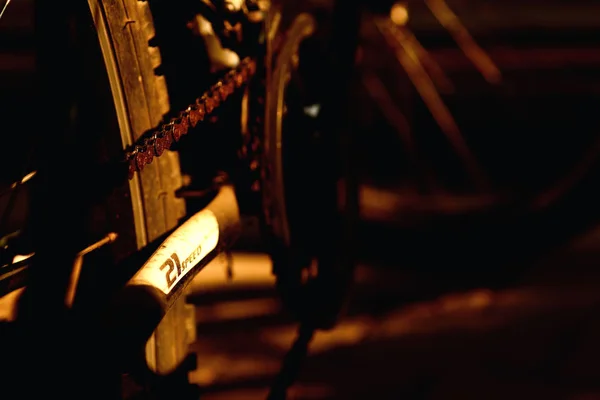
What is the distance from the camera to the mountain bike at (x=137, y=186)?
1357 mm

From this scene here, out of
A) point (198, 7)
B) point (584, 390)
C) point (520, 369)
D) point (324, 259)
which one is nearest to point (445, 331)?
point (520, 369)

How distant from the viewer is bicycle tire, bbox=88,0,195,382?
1632 millimetres

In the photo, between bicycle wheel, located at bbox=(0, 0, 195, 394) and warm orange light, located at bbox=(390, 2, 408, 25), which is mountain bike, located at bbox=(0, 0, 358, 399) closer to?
bicycle wheel, located at bbox=(0, 0, 195, 394)

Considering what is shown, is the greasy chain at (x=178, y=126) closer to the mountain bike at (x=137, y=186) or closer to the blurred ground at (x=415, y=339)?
the mountain bike at (x=137, y=186)

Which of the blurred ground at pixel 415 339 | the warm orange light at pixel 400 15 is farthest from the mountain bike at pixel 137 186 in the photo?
the warm orange light at pixel 400 15

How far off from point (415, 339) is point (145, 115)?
106 inches

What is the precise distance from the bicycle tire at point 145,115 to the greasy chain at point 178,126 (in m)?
0.09

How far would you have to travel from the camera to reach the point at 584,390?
10.7 feet

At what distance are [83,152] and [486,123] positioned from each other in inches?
260

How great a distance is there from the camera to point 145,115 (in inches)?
68.2

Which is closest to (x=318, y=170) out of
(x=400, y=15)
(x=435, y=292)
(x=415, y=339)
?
(x=415, y=339)

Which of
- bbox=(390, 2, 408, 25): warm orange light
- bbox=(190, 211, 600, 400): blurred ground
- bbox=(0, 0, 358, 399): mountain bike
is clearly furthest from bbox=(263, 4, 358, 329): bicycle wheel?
bbox=(390, 2, 408, 25): warm orange light

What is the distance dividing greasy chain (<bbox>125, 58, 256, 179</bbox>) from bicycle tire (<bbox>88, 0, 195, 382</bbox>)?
0.09 meters

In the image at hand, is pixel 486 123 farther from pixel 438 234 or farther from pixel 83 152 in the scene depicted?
pixel 83 152
